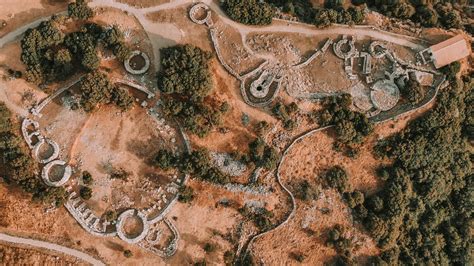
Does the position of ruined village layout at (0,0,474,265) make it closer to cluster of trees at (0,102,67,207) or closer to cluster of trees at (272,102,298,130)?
cluster of trees at (0,102,67,207)

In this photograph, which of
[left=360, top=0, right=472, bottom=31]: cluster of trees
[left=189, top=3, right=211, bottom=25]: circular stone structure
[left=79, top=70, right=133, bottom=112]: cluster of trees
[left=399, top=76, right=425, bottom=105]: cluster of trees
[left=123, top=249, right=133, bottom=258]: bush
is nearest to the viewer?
[left=79, top=70, right=133, bottom=112]: cluster of trees

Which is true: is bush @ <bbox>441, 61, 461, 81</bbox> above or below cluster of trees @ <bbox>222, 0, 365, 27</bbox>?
below

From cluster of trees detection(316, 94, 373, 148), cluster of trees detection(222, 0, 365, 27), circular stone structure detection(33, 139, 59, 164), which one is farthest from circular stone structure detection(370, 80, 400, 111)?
circular stone structure detection(33, 139, 59, 164)

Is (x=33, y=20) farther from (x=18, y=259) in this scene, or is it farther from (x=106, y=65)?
(x=18, y=259)

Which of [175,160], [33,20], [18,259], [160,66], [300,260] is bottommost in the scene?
[300,260]

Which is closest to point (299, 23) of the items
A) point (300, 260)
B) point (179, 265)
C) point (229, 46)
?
point (229, 46)

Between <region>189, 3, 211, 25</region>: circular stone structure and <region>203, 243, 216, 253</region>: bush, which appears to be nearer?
<region>203, 243, 216, 253</region>: bush

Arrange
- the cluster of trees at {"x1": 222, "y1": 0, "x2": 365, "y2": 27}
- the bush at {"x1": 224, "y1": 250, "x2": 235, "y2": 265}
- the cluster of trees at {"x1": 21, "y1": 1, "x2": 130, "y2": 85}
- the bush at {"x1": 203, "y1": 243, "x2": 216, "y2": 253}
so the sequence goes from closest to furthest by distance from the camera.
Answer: the cluster of trees at {"x1": 21, "y1": 1, "x2": 130, "y2": 85}, the bush at {"x1": 203, "y1": 243, "x2": 216, "y2": 253}, the bush at {"x1": 224, "y1": 250, "x2": 235, "y2": 265}, the cluster of trees at {"x1": 222, "y1": 0, "x2": 365, "y2": 27}

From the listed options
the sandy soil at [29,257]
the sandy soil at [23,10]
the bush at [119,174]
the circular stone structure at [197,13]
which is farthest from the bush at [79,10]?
the sandy soil at [29,257]
